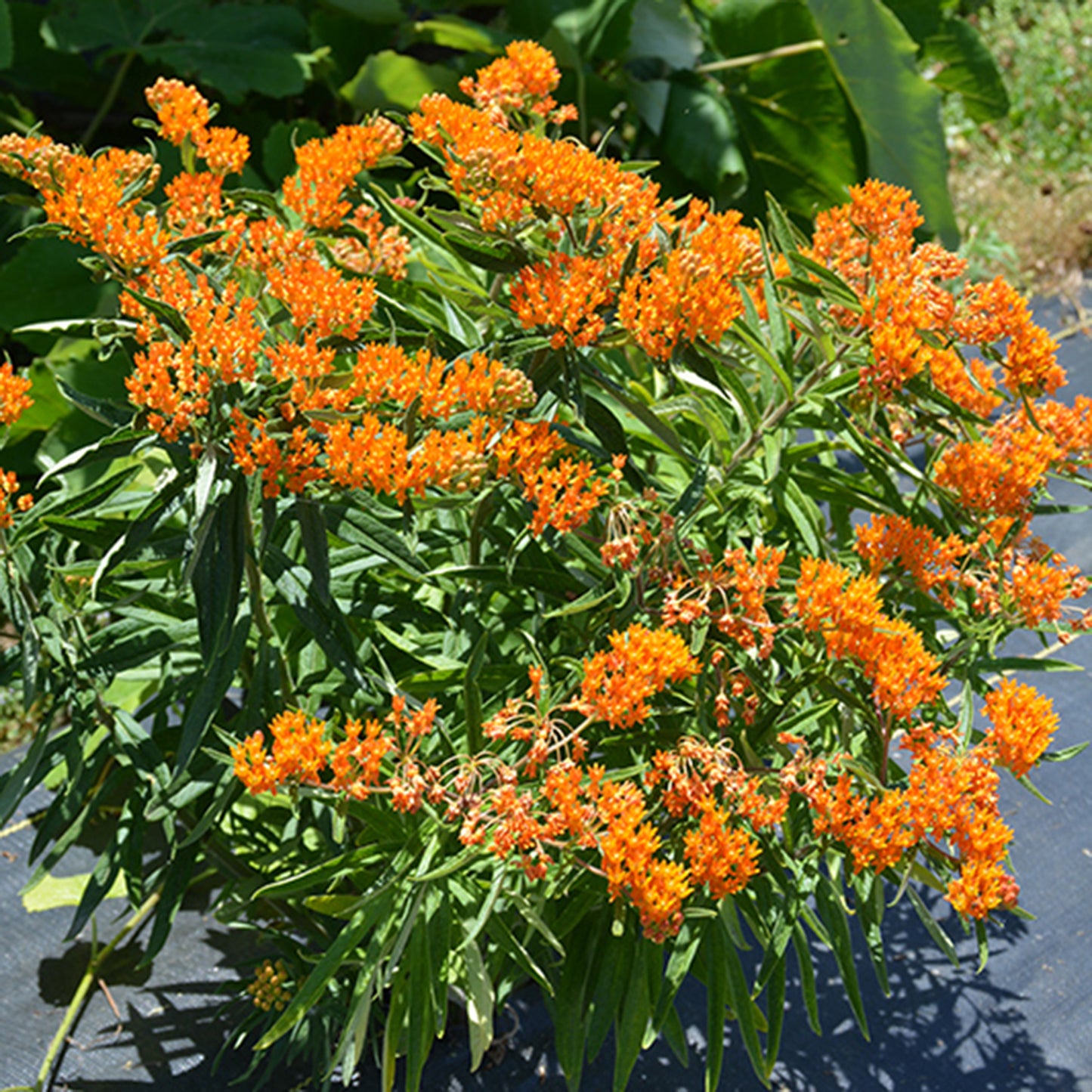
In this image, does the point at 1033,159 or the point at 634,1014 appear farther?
the point at 1033,159

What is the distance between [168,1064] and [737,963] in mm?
966

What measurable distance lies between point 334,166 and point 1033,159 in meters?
5.23

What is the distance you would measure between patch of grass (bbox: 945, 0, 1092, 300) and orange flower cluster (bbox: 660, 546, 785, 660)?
12.6 ft

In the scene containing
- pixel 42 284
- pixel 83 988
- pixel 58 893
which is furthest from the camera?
pixel 42 284

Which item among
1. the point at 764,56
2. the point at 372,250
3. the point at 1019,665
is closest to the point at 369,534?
the point at 372,250

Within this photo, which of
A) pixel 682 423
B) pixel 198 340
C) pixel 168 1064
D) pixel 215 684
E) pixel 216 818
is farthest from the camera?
pixel 168 1064

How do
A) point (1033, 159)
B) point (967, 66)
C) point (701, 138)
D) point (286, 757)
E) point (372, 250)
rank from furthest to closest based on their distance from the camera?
point (1033, 159), point (967, 66), point (701, 138), point (372, 250), point (286, 757)

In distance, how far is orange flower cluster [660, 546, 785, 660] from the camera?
1.23 meters

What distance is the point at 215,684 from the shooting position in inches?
53.1

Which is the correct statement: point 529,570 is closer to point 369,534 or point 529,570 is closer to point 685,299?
point 369,534

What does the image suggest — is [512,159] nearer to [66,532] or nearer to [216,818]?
[66,532]

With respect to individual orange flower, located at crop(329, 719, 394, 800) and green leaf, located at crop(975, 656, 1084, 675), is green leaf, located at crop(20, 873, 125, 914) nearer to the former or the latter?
individual orange flower, located at crop(329, 719, 394, 800)

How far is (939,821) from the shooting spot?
118cm

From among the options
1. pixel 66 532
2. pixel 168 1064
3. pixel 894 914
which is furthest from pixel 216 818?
pixel 894 914
